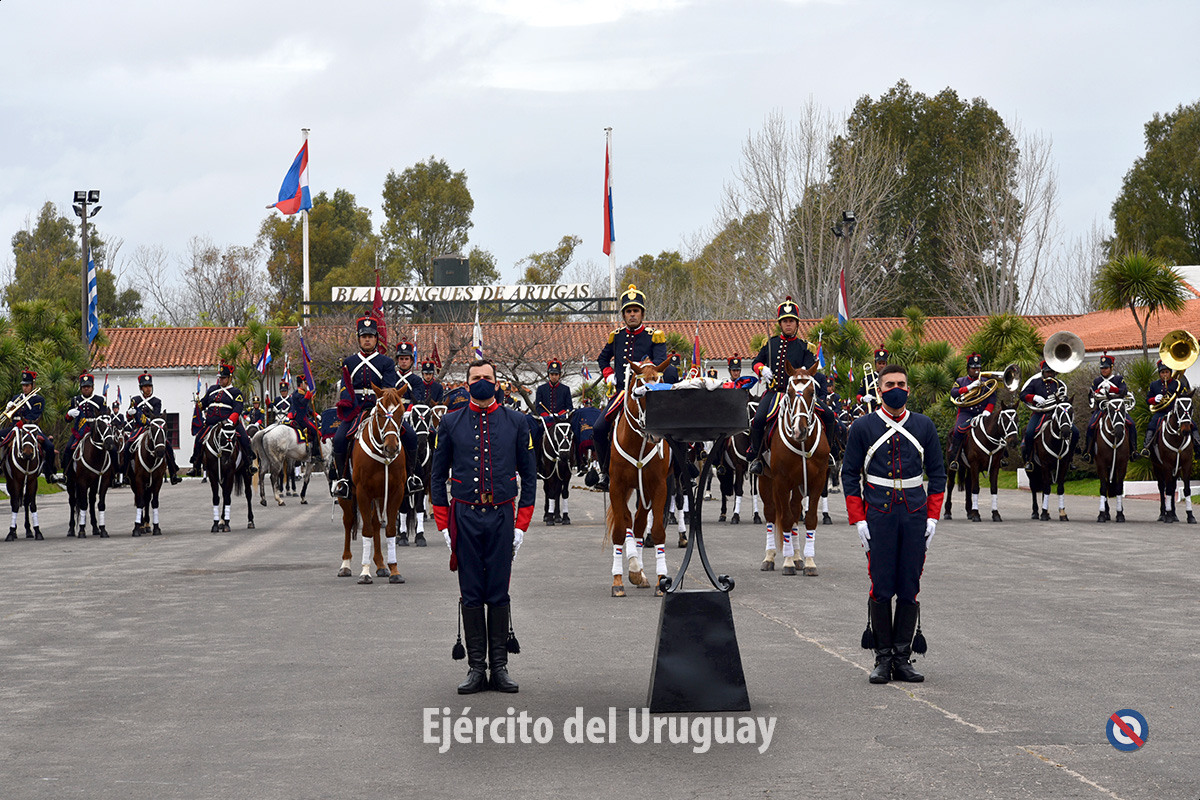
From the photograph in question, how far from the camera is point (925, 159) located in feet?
213

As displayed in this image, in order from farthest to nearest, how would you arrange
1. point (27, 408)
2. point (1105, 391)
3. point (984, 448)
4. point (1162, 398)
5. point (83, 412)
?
1. point (984, 448)
2. point (83, 412)
3. point (1105, 391)
4. point (27, 408)
5. point (1162, 398)

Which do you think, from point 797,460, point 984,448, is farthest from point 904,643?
point 984,448

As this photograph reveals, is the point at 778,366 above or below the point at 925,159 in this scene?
below

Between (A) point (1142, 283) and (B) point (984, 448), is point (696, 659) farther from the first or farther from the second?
(A) point (1142, 283)

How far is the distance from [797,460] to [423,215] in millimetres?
72516

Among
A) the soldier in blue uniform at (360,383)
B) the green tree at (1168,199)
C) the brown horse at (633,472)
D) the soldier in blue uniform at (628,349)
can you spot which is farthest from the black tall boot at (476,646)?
the green tree at (1168,199)

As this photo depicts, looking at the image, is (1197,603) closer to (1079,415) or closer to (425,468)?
(425,468)

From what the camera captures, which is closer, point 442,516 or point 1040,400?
point 442,516

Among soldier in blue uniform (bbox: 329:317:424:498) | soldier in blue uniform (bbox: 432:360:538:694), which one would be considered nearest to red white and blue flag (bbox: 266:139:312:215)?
soldier in blue uniform (bbox: 329:317:424:498)

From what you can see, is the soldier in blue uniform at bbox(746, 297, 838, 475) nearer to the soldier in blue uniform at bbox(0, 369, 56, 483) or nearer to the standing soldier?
the standing soldier

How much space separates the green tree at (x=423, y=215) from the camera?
8319 centimetres

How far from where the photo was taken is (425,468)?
19.2 m

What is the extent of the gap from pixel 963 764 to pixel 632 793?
168 cm

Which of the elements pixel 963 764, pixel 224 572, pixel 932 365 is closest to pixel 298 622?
pixel 224 572
